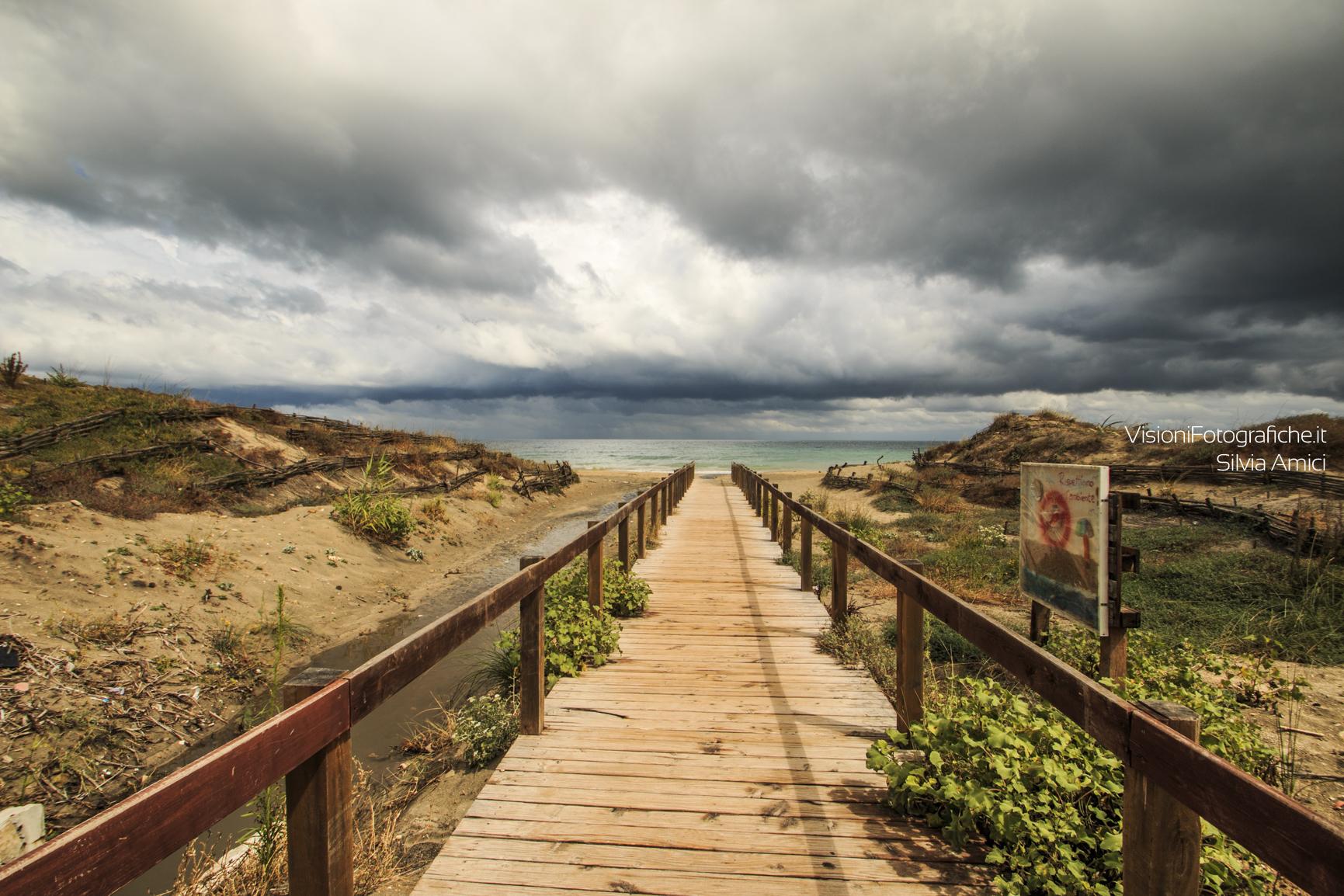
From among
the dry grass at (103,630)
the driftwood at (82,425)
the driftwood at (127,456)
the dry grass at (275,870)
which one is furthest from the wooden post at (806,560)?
the driftwood at (82,425)

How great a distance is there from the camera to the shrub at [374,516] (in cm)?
1296

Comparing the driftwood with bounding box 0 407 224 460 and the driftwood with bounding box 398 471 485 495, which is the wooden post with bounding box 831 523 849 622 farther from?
the driftwood with bounding box 398 471 485 495

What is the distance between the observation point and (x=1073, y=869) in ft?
7.65

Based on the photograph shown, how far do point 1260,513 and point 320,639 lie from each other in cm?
1594

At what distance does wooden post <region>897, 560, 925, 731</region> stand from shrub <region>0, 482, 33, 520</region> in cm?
1079

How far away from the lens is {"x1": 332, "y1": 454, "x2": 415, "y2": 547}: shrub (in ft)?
42.5

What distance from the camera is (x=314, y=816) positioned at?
2045mm

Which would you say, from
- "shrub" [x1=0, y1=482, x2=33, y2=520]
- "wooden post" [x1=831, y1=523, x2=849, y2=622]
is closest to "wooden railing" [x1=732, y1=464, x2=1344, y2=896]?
"wooden post" [x1=831, y1=523, x2=849, y2=622]

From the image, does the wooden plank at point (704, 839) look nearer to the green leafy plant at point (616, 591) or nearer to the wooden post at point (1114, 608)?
the wooden post at point (1114, 608)

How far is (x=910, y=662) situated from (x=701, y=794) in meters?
1.55

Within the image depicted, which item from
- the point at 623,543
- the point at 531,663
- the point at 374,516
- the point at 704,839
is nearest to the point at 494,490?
the point at 374,516

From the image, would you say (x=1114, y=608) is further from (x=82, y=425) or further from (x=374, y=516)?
(x=82, y=425)

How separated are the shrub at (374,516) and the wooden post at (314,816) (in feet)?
39.4

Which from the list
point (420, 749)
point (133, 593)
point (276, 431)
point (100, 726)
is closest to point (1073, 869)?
point (420, 749)
